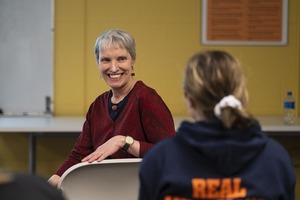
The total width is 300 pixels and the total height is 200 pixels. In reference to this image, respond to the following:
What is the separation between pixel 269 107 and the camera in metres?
3.77

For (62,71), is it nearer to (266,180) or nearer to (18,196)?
(266,180)

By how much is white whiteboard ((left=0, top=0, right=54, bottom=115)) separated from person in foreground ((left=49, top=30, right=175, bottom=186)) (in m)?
1.70

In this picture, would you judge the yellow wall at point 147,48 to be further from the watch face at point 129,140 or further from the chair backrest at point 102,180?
the chair backrest at point 102,180

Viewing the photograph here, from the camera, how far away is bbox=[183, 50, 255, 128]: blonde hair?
1158mm

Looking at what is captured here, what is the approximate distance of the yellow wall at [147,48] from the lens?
363 centimetres

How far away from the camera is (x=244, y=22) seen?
12.1 feet

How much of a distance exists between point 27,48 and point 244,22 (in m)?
1.76

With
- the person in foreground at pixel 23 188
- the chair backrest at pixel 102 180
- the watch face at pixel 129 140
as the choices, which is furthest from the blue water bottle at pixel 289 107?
the person in foreground at pixel 23 188

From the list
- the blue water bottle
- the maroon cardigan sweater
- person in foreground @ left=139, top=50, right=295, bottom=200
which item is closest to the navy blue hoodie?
person in foreground @ left=139, top=50, right=295, bottom=200

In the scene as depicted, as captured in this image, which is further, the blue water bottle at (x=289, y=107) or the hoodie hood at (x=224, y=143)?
the blue water bottle at (x=289, y=107)

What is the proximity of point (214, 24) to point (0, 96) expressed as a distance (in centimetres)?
183

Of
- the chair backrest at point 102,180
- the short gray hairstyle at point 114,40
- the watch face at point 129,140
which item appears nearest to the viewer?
the chair backrest at point 102,180

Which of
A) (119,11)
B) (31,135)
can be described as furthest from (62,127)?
(119,11)

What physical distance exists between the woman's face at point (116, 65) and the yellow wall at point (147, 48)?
1595 millimetres
